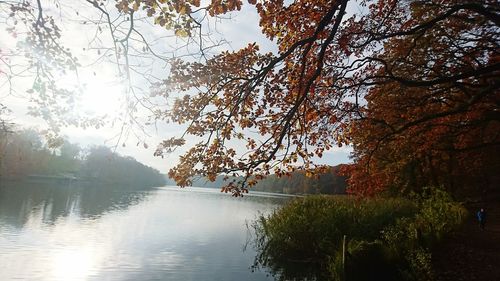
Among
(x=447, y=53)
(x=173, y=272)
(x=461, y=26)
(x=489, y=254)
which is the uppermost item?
(x=461, y=26)

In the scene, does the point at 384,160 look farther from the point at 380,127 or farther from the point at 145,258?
the point at 145,258

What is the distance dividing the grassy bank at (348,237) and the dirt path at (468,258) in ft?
2.25

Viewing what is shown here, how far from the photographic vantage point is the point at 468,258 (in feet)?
48.4

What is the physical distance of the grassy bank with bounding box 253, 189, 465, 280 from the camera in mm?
14180

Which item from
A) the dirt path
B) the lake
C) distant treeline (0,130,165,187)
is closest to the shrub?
the lake

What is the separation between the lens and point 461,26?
566 inches

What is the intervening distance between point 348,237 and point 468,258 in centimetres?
641

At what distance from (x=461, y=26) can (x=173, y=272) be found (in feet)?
58.2

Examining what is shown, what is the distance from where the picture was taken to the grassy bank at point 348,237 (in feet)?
46.5

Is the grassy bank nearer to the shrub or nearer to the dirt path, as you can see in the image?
the shrub

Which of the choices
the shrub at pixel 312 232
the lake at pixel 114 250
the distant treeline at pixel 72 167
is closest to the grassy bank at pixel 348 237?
the shrub at pixel 312 232

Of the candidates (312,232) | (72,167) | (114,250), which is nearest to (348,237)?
(312,232)

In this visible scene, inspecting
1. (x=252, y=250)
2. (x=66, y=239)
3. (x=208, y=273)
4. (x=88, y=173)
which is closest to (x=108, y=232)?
(x=66, y=239)

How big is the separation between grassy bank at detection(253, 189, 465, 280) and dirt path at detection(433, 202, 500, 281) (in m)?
0.69
